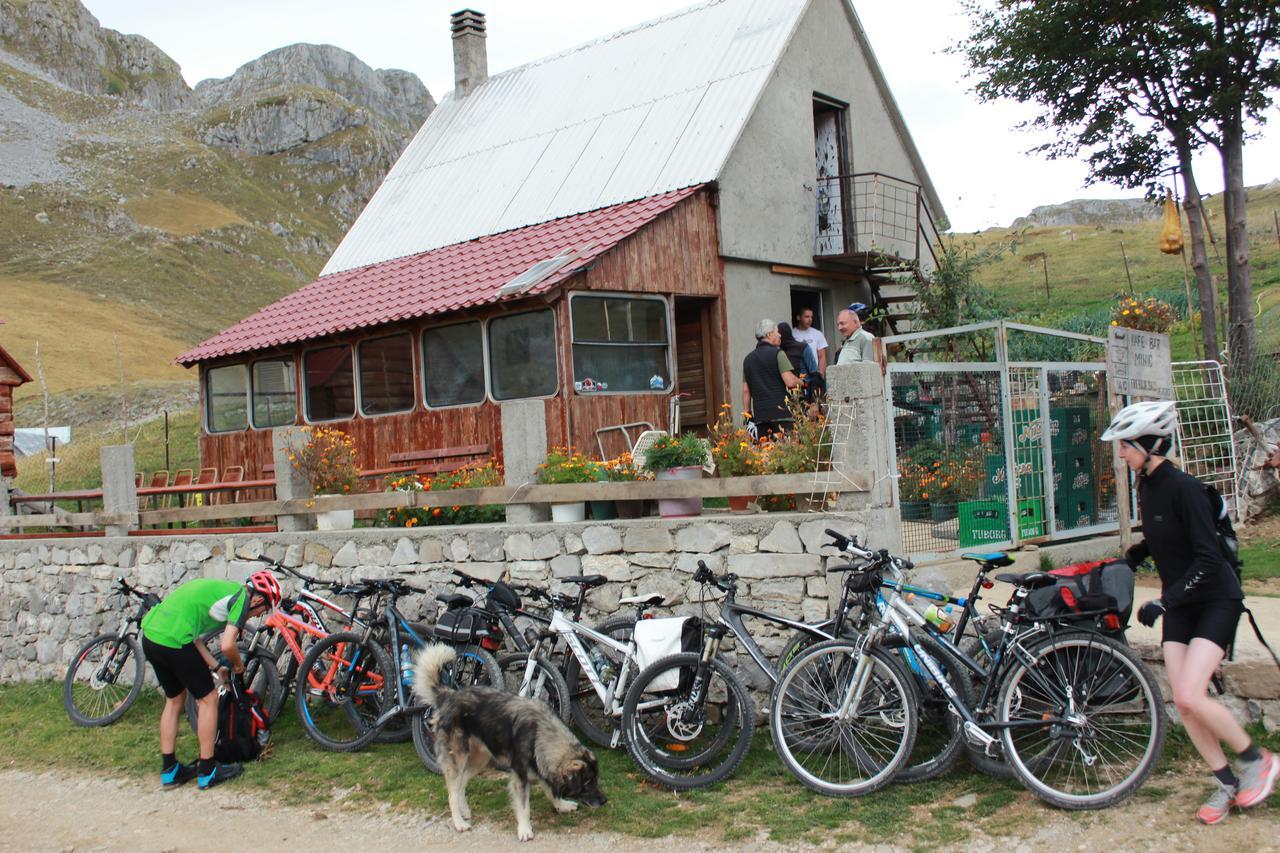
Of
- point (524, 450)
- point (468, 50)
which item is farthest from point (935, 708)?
point (468, 50)

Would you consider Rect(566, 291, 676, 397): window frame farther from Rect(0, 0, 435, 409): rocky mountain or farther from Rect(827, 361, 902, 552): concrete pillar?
Rect(0, 0, 435, 409): rocky mountain

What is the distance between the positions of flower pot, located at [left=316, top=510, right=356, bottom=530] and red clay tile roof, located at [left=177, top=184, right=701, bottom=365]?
3209 millimetres

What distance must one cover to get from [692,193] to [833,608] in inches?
289

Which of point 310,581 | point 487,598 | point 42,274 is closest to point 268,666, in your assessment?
point 310,581

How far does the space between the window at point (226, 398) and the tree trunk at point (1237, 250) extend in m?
14.5

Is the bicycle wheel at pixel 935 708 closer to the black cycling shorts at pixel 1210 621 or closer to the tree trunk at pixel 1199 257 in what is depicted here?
the black cycling shorts at pixel 1210 621

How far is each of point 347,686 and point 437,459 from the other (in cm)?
550

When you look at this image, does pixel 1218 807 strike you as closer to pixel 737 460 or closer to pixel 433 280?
pixel 737 460

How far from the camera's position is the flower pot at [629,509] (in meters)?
8.59

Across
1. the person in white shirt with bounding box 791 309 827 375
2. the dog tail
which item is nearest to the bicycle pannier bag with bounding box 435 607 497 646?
the dog tail

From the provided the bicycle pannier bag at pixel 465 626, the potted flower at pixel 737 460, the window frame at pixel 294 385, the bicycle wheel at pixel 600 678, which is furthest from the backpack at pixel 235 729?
the window frame at pixel 294 385

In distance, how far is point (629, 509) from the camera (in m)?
8.60

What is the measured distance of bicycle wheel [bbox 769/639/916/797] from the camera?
6066mm

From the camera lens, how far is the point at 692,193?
44.0 ft
